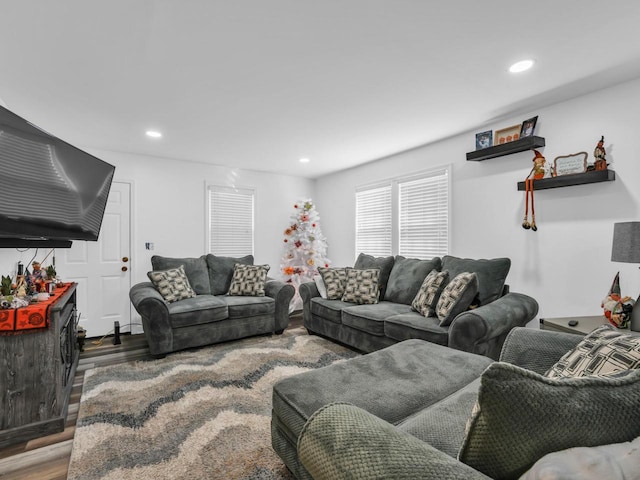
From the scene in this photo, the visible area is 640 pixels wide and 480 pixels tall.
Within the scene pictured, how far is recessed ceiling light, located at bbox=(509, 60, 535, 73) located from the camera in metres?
2.27

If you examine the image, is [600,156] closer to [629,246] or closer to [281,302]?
[629,246]

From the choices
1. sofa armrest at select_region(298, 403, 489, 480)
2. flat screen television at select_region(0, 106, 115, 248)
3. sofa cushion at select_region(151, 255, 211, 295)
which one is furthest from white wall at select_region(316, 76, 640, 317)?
flat screen television at select_region(0, 106, 115, 248)

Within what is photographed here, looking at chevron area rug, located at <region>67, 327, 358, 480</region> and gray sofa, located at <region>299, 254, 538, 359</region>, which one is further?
gray sofa, located at <region>299, 254, 538, 359</region>

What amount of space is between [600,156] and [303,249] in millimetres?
3916

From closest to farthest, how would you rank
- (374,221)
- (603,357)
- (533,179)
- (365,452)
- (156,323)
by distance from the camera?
(365,452)
(603,357)
(533,179)
(156,323)
(374,221)

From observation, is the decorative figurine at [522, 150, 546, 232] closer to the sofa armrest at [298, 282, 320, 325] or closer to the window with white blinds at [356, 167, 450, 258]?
the window with white blinds at [356, 167, 450, 258]

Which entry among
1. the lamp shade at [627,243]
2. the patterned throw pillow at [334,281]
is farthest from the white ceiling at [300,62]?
the patterned throw pillow at [334,281]

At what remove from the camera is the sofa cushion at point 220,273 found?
4562mm

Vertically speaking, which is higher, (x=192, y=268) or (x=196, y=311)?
(x=192, y=268)

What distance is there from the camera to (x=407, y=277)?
383 centimetres

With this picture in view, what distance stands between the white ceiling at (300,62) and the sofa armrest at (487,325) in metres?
1.82

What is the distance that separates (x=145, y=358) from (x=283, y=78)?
310 centimetres

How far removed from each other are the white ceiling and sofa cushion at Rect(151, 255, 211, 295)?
163cm

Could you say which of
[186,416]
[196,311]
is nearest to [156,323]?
[196,311]
